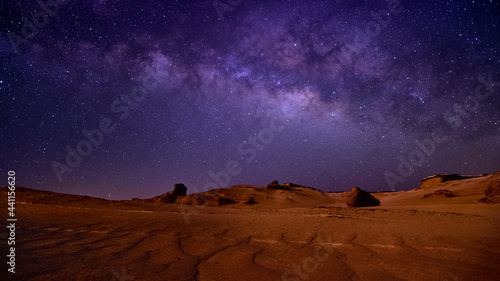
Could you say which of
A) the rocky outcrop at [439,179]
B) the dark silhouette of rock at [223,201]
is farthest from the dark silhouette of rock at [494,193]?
the rocky outcrop at [439,179]

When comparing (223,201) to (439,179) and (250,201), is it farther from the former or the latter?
(439,179)

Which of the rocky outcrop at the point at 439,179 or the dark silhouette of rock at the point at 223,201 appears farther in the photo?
the rocky outcrop at the point at 439,179

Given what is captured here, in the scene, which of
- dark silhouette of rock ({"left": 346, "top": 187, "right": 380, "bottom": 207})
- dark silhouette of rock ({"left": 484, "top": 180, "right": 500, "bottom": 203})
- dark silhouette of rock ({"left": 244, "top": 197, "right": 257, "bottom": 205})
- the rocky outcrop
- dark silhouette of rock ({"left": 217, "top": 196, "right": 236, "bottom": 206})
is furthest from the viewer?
the rocky outcrop

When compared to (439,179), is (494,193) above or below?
below

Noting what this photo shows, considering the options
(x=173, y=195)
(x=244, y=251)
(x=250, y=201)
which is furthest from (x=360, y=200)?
(x=244, y=251)

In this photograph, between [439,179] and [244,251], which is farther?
[439,179]

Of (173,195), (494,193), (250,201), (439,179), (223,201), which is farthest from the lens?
(439,179)

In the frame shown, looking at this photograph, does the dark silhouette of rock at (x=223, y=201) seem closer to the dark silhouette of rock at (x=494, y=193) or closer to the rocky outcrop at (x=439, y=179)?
the dark silhouette of rock at (x=494, y=193)

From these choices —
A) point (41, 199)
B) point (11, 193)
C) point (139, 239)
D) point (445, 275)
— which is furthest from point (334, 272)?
point (11, 193)

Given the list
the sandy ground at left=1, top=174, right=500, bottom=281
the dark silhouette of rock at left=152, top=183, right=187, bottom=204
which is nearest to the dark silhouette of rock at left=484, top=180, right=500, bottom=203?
the sandy ground at left=1, top=174, right=500, bottom=281

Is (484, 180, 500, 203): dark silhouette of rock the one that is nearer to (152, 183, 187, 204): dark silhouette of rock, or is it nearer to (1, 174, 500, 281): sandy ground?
(1, 174, 500, 281): sandy ground

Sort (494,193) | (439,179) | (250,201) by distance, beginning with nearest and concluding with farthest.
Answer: (494,193)
(250,201)
(439,179)

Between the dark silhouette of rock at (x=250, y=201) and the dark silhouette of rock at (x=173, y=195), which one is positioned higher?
the dark silhouette of rock at (x=173, y=195)

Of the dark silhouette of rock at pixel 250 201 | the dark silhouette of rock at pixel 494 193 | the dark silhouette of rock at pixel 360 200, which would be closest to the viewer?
the dark silhouette of rock at pixel 494 193
